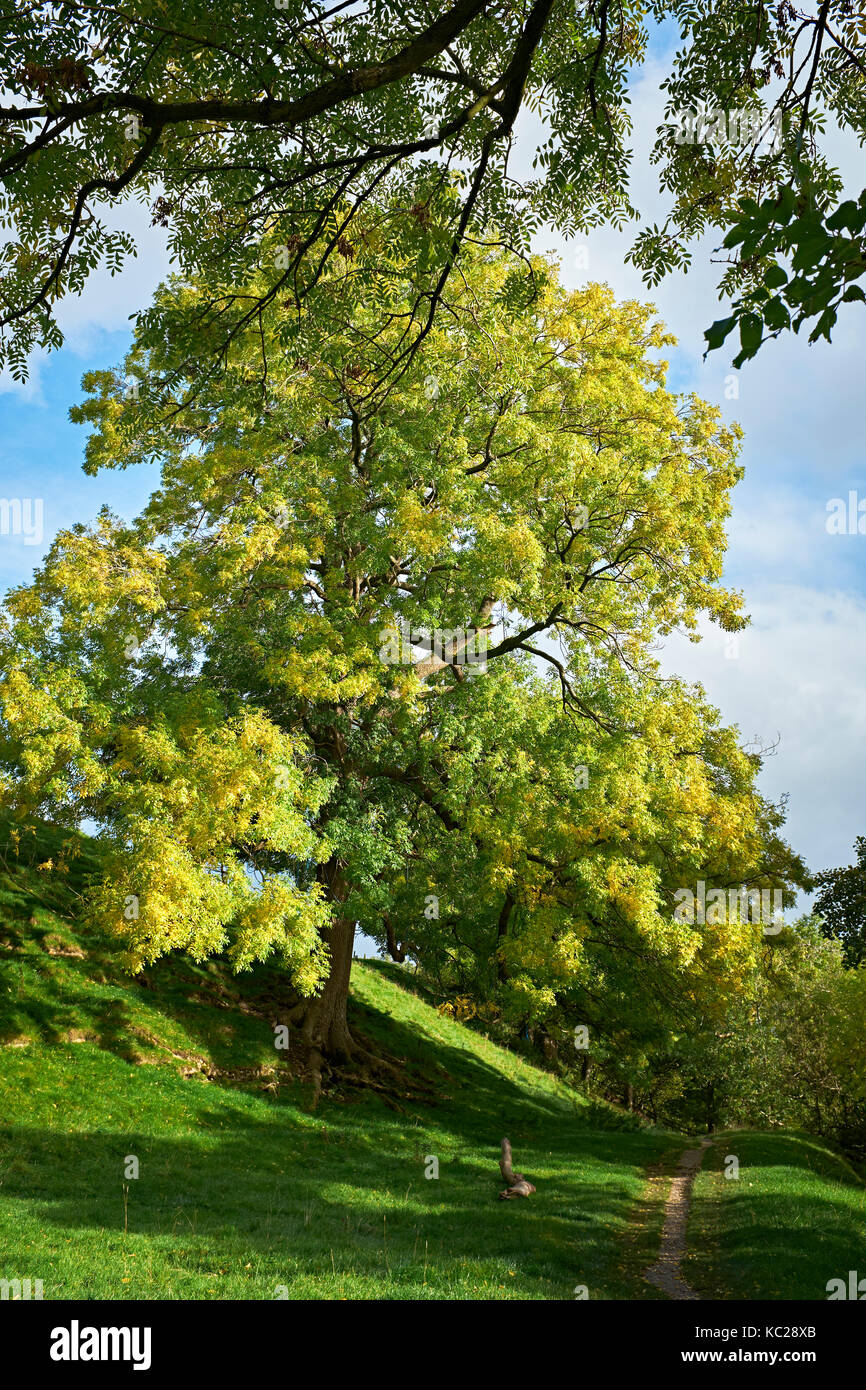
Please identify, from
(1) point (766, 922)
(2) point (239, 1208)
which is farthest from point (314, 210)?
(1) point (766, 922)

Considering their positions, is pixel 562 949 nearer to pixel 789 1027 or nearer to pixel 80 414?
pixel 80 414

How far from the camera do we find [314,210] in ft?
21.1

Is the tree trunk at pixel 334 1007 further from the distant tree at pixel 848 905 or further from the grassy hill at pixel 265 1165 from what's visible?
the distant tree at pixel 848 905

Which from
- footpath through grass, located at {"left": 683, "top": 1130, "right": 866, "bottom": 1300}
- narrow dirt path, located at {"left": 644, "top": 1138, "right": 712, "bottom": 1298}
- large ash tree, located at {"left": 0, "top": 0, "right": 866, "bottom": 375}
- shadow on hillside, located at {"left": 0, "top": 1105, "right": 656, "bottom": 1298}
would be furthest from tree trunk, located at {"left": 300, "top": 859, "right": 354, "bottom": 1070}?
large ash tree, located at {"left": 0, "top": 0, "right": 866, "bottom": 375}

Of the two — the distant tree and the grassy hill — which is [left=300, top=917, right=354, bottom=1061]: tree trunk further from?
the distant tree

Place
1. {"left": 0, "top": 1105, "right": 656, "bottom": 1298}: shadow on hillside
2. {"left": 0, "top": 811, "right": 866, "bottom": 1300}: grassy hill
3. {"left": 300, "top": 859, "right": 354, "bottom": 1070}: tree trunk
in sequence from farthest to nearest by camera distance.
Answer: {"left": 300, "top": 859, "right": 354, "bottom": 1070}: tree trunk < {"left": 0, "top": 1105, "right": 656, "bottom": 1298}: shadow on hillside < {"left": 0, "top": 811, "right": 866, "bottom": 1300}: grassy hill

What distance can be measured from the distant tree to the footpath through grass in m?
3.83

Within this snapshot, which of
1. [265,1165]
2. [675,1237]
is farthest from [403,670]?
[675,1237]

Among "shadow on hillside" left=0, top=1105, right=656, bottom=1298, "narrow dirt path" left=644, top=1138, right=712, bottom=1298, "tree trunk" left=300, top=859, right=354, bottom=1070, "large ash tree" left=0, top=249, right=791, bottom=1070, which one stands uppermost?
"large ash tree" left=0, top=249, right=791, bottom=1070

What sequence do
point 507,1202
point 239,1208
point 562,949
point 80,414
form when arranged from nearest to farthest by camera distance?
point 239,1208 → point 507,1202 → point 562,949 → point 80,414

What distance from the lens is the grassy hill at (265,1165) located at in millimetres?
8320

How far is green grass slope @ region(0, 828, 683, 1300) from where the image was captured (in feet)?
26.9

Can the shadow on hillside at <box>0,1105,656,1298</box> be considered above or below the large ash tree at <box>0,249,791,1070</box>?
below

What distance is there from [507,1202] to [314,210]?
40.2 ft
